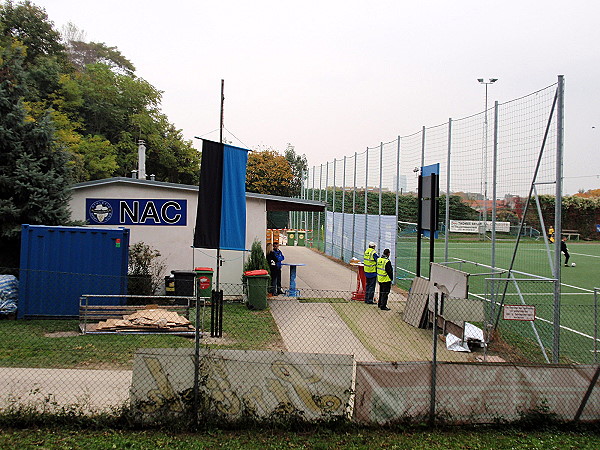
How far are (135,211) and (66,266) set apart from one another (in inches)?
153

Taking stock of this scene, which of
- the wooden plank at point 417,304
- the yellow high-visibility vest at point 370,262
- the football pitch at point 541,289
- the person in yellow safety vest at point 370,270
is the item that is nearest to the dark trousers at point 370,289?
the person in yellow safety vest at point 370,270

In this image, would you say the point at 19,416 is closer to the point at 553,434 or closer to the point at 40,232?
the point at 553,434

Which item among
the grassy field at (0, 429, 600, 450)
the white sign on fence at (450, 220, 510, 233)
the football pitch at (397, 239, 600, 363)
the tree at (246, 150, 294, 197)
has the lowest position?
the grassy field at (0, 429, 600, 450)

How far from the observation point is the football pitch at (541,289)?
1099cm

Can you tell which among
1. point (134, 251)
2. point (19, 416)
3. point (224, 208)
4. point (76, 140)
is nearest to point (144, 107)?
point (76, 140)

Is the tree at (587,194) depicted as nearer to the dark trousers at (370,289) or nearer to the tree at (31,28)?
the dark trousers at (370,289)

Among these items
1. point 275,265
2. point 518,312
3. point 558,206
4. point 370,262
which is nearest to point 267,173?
point 275,265

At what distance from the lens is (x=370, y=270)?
51.9ft

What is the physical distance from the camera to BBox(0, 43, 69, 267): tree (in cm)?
1487

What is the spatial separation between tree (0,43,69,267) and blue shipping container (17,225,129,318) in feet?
7.03

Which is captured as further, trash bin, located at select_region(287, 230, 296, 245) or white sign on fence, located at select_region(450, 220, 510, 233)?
trash bin, located at select_region(287, 230, 296, 245)

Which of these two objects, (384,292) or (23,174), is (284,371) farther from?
(23,174)

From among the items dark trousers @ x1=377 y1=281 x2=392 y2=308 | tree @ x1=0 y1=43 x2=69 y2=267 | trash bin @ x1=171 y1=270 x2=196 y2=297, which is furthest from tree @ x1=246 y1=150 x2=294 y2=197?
dark trousers @ x1=377 y1=281 x2=392 y2=308

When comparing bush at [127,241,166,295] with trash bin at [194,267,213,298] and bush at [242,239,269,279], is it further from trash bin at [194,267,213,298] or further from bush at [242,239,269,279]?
bush at [242,239,269,279]
